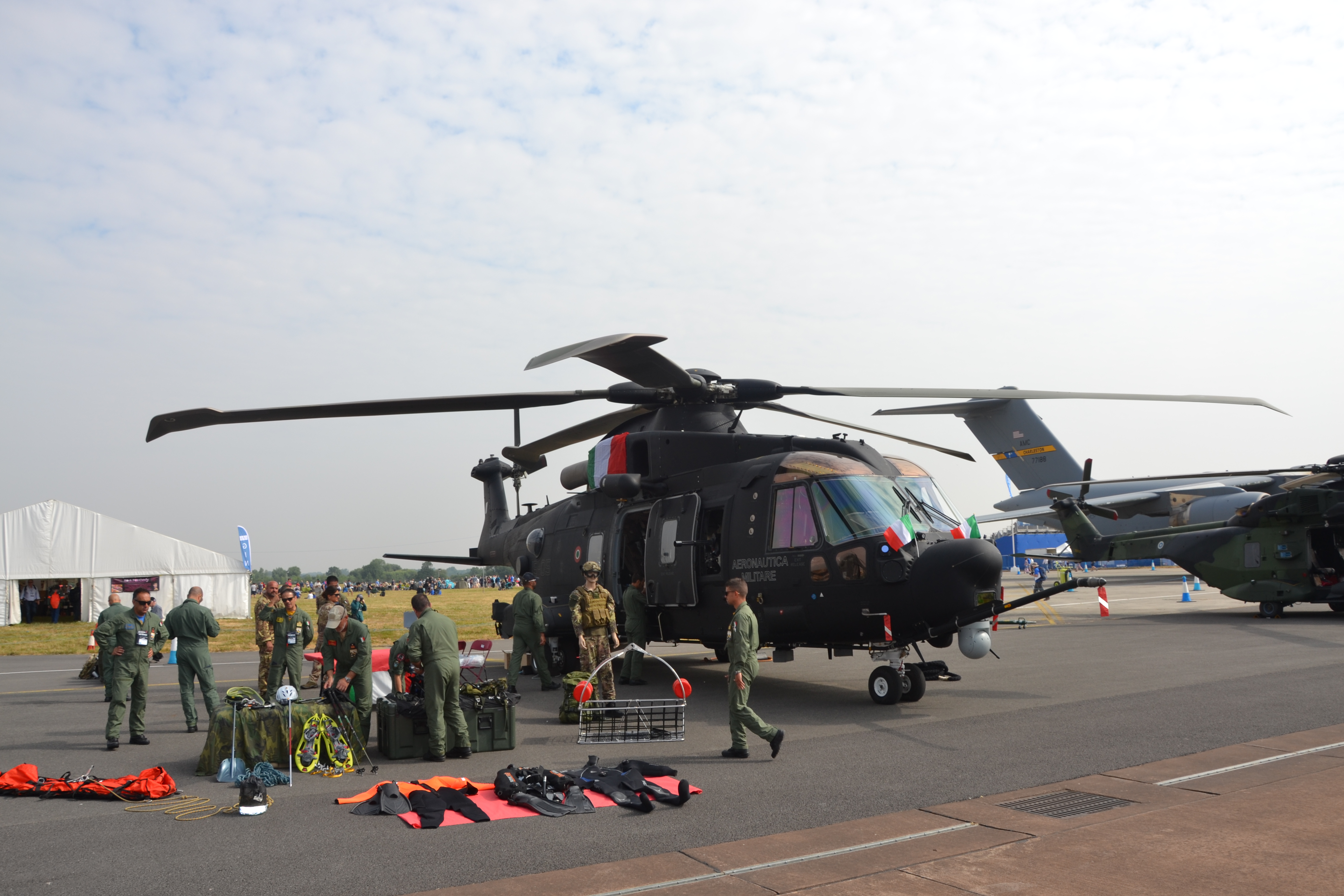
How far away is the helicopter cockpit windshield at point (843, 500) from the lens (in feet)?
33.4

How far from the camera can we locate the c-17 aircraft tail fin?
112ft

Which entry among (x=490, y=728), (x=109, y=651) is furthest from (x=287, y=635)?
(x=490, y=728)

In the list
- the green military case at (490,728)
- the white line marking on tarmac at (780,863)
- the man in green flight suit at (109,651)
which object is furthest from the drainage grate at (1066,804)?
the man in green flight suit at (109,651)

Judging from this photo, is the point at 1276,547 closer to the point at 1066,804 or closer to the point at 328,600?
the point at 1066,804

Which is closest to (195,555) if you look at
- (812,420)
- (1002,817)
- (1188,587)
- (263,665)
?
(263,665)

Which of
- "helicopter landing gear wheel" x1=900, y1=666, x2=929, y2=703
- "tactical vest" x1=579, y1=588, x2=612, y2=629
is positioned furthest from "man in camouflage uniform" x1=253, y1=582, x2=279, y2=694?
"helicopter landing gear wheel" x1=900, y1=666, x2=929, y2=703

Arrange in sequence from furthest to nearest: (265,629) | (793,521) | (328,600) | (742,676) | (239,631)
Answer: (239,631) → (265,629) → (328,600) → (793,521) → (742,676)

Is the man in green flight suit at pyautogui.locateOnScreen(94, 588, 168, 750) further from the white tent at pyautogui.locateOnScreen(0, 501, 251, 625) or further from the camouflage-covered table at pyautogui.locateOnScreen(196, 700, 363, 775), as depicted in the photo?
the white tent at pyautogui.locateOnScreen(0, 501, 251, 625)

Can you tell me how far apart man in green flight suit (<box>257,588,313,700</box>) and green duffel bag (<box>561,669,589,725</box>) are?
345cm

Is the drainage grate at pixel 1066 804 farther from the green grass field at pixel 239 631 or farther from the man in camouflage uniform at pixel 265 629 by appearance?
the man in camouflage uniform at pixel 265 629

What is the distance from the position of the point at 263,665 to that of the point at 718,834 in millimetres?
8936

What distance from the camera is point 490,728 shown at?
8664 mm

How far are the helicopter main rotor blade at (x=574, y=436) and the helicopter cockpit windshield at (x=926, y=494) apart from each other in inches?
164

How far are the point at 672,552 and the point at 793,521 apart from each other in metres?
2.10
